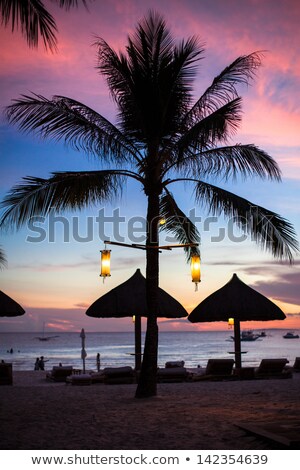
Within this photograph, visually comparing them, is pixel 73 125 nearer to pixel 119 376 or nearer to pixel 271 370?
pixel 119 376

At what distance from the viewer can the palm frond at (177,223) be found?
1409 centimetres

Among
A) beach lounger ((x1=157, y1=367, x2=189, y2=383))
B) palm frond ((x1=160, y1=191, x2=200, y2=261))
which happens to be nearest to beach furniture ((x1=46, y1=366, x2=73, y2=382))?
beach lounger ((x1=157, y1=367, x2=189, y2=383))

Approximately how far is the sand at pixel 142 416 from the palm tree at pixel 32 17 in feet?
16.6

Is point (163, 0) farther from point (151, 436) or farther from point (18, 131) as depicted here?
point (151, 436)

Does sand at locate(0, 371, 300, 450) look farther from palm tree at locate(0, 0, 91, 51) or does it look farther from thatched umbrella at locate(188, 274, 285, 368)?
palm tree at locate(0, 0, 91, 51)

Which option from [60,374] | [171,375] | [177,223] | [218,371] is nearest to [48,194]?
[177,223]

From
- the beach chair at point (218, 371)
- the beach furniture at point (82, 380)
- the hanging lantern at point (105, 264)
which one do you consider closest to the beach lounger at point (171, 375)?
the beach chair at point (218, 371)

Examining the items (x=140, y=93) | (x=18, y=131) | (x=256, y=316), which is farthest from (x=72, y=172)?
(x=256, y=316)

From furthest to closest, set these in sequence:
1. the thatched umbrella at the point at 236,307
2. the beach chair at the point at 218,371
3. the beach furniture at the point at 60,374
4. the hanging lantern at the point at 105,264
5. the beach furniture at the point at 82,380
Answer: the beach furniture at the point at 60,374 → the thatched umbrella at the point at 236,307 → the beach chair at the point at 218,371 → the beach furniture at the point at 82,380 → the hanging lantern at the point at 105,264

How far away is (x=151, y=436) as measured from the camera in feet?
24.7

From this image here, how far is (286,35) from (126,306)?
832 cm

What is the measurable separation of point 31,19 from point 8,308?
1051 cm

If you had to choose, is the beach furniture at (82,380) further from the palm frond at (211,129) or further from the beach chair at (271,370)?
the palm frond at (211,129)

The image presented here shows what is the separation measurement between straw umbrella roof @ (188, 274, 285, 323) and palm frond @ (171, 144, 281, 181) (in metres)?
5.58
